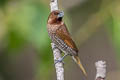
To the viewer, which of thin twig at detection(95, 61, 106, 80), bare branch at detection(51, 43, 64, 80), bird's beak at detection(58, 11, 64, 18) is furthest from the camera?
bird's beak at detection(58, 11, 64, 18)

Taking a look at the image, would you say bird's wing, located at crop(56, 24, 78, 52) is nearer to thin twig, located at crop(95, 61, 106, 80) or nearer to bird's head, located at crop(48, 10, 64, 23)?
bird's head, located at crop(48, 10, 64, 23)

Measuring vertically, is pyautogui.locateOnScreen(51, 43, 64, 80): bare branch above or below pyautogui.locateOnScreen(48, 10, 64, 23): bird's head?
below

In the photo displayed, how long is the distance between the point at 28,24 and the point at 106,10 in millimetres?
754

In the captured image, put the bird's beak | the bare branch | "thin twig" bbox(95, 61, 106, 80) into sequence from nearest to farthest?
"thin twig" bbox(95, 61, 106, 80), the bare branch, the bird's beak

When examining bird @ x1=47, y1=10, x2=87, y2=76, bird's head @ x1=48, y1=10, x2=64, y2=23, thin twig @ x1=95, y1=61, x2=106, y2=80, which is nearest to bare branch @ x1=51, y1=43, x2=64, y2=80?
bird @ x1=47, y1=10, x2=87, y2=76

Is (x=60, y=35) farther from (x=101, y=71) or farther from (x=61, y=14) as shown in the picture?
(x=101, y=71)

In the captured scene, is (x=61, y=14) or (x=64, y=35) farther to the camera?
(x=64, y=35)

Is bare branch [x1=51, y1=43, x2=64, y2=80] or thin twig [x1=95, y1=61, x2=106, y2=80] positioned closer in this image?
thin twig [x1=95, y1=61, x2=106, y2=80]

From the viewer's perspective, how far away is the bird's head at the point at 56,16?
4.32 meters

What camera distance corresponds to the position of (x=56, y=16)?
4309 millimetres

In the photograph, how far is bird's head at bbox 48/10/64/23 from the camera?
4.32m

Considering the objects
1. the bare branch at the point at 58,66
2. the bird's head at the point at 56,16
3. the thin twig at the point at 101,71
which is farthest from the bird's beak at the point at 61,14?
the thin twig at the point at 101,71

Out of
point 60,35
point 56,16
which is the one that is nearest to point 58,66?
point 56,16

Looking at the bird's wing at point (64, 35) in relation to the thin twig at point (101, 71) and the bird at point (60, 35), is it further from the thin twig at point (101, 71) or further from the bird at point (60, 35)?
the thin twig at point (101, 71)
